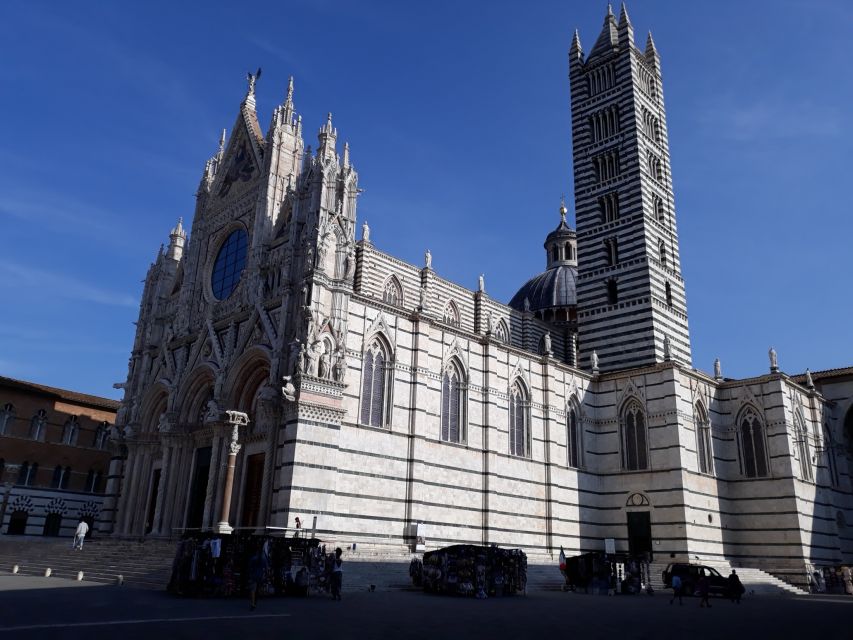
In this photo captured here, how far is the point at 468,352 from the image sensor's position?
3003cm

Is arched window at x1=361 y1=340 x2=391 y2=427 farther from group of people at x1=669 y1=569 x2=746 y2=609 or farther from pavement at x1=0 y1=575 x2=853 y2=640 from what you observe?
group of people at x1=669 y1=569 x2=746 y2=609

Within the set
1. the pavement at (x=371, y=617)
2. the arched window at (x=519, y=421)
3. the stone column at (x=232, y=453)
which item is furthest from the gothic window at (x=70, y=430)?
the arched window at (x=519, y=421)

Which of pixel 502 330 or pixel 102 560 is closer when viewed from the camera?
pixel 102 560

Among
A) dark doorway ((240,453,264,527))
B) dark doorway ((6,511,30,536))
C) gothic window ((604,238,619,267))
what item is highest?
gothic window ((604,238,619,267))

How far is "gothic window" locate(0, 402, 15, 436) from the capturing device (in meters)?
37.3

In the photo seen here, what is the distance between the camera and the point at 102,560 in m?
23.8

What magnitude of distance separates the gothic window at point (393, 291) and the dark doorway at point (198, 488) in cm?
1279

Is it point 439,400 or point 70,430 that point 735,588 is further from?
point 70,430

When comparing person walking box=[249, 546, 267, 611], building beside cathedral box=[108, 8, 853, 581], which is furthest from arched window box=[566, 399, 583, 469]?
person walking box=[249, 546, 267, 611]

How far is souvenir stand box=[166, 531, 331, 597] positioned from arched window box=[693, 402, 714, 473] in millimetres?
20442

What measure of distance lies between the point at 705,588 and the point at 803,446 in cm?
1730

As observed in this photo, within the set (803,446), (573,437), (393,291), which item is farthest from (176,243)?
(803,446)

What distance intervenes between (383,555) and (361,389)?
5.91 metres

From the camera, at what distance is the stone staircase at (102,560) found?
20.6m
